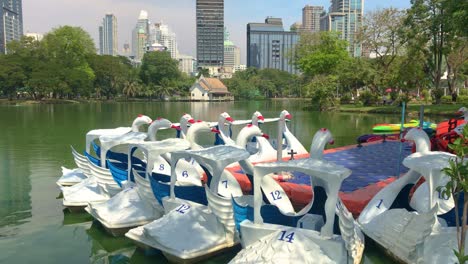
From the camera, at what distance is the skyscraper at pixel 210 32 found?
135625 millimetres

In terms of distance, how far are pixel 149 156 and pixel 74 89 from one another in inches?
2485

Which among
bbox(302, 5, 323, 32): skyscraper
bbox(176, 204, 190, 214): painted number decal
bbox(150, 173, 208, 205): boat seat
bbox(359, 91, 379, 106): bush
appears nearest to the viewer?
bbox(176, 204, 190, 214): painted number decal

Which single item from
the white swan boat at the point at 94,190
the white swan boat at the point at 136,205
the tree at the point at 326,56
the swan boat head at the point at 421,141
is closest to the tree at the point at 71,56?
the tree at the point at 326,56

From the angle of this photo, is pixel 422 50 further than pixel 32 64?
No

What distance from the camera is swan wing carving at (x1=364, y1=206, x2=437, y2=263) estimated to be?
6348 mm

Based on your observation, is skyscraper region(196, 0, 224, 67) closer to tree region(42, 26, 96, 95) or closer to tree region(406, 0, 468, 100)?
tree region(42, 26, 96, 95)

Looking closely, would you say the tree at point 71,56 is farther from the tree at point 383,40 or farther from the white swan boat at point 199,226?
the white swan boat at point 199,226

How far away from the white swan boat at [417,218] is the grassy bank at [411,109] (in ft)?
94.1

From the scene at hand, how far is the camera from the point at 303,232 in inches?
248

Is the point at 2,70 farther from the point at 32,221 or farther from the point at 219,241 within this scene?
the point at 219,241

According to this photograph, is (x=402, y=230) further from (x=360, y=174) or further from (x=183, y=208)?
(x=360, y=174)

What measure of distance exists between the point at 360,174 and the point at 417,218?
615 cm

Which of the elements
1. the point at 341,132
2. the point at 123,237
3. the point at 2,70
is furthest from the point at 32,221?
the point at 2,70

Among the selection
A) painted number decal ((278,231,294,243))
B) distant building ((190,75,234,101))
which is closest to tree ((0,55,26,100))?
distant building ((190,75,234,101))
